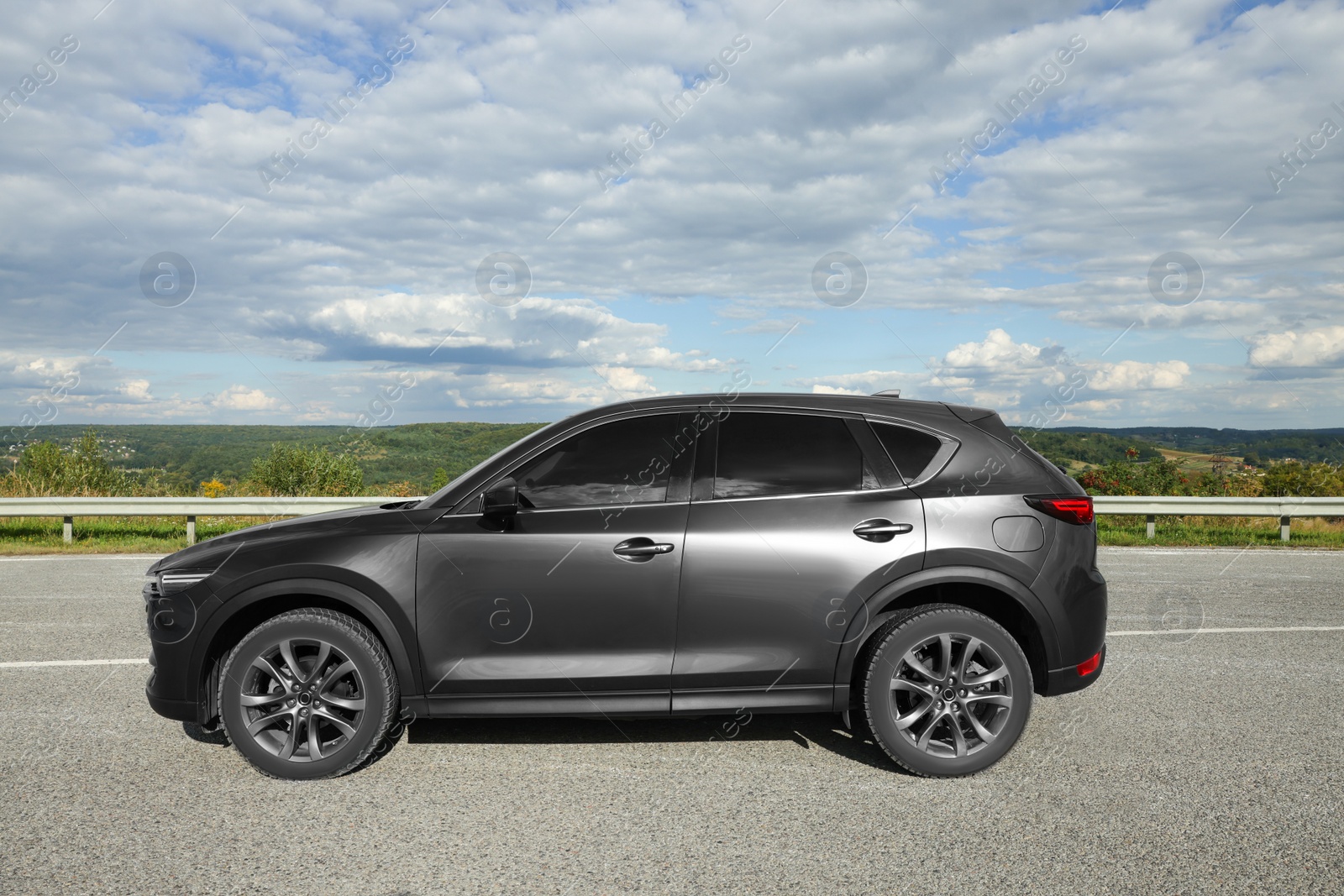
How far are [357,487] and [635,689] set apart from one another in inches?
827

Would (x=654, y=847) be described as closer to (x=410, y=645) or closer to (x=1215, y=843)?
(x=410, y=645)

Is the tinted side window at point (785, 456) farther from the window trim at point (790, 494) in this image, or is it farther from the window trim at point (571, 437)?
the window trim at point (571, 437)

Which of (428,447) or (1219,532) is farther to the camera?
(428,447)

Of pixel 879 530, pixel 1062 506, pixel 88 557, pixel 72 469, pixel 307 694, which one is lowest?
pixel 88 557

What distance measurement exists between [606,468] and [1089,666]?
255cm

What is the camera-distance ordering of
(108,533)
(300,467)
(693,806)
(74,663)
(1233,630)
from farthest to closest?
(300,467) → (108,533) → (1233,630) → (74,663) → (693,806)

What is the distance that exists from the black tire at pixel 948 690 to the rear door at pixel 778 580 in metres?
0.24

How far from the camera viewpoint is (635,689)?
4133 millimetres

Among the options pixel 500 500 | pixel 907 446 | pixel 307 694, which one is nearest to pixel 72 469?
pixel 307 694

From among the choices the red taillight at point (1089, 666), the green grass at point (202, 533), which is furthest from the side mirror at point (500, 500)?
the green grass at point (202, 533)

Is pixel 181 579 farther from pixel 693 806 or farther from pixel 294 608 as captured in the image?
pixel 693 806

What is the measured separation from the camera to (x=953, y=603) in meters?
4.43

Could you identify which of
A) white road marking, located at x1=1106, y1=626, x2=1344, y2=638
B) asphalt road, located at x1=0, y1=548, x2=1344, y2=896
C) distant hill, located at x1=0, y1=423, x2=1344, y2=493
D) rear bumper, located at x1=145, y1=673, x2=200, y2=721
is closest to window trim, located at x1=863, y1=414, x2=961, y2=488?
asphalt road, located at x1=0, y1=548, x2=1344, y2=896

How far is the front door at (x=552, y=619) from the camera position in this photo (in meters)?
4.11
